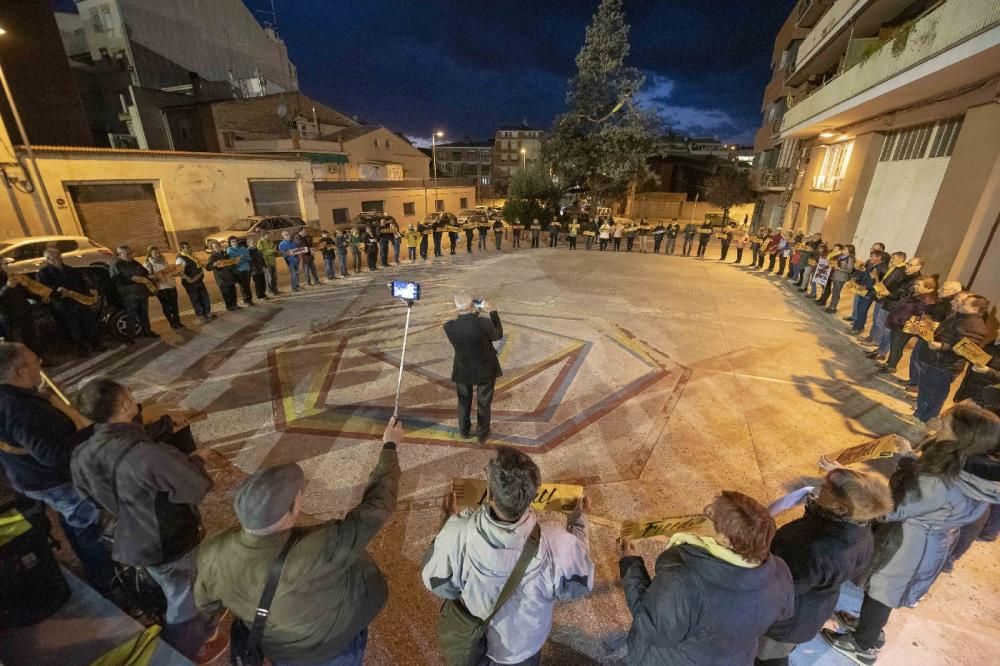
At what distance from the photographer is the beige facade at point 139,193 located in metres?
13.7

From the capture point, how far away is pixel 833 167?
1666 centimetres

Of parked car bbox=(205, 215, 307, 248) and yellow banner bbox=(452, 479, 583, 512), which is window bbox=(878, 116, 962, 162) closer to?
yellow banner bbox=(452, 479, 583, 512)

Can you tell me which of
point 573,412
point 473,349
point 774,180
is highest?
point 774,180

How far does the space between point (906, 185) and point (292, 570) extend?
1625 centimetres

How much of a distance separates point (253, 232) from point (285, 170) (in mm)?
6330

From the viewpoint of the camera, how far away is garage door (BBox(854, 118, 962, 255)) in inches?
401

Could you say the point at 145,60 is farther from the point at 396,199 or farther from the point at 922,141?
the point at 922,141

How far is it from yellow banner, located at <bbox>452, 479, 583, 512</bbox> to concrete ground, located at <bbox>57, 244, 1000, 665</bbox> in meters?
Result: 0.91

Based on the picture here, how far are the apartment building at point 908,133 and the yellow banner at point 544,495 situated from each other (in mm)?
10149

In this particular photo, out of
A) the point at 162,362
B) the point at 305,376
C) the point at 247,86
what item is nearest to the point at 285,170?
the point at 247,86

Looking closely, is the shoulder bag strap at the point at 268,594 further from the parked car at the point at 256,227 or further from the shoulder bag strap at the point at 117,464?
the parked car at the point at 256,227

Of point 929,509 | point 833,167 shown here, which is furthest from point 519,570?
point 833,167

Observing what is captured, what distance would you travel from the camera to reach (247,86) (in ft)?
95.7

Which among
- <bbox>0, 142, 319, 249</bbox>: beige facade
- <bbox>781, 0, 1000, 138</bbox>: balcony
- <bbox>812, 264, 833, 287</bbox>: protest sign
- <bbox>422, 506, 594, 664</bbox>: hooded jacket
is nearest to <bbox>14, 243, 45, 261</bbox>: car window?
<bbox>0, 142, 319, 249</bbox>: beige facade
